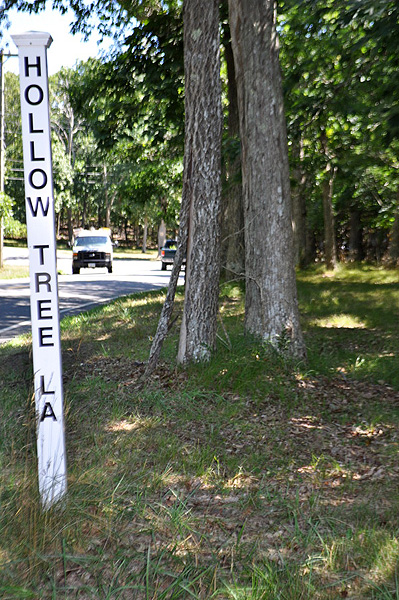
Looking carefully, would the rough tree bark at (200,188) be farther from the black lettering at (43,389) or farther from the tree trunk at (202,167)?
the black lettering at (43,389)

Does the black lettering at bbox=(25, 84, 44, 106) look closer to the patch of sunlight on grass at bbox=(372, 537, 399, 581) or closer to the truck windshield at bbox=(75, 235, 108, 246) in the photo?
the patch of sunlight on grass at bbox=(372, 537, 399, 581)

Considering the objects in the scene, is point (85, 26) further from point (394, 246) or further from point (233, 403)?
point (394, 246)

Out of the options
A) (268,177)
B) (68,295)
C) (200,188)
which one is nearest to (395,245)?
(68,295)

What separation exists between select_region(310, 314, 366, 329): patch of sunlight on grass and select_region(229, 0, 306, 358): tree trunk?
380 centimetres

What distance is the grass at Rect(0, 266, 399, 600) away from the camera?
129 inches

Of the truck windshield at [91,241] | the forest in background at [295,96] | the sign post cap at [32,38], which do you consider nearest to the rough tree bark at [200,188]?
the forest in background at [295,96]

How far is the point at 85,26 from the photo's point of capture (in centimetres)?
1198

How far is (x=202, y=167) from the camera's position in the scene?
6.95 meters

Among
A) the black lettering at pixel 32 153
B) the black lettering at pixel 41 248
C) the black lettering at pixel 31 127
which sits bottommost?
the black lettering at pixel 41 248

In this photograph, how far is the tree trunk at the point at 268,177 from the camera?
7375 mm

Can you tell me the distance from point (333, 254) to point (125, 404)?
62.8ft

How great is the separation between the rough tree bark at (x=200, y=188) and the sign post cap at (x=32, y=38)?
3441mm

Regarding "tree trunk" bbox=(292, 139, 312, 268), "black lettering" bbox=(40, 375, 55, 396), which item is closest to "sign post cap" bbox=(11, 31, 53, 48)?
"black lettering" bbox=(40, 375, 55, 396)

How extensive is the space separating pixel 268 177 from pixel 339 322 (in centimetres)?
519
